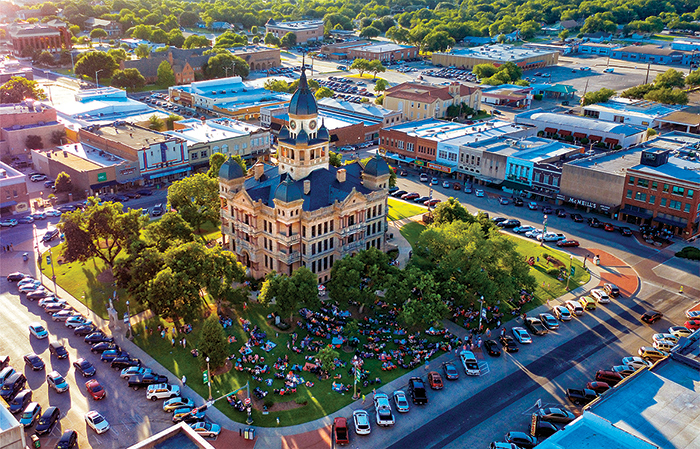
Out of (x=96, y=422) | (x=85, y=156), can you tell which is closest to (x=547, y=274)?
(x=96, y=422)

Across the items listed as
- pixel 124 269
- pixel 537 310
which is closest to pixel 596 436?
pixel 537 310

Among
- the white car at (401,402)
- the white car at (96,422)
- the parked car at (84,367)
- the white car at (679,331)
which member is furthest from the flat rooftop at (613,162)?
the white car at (96,422)

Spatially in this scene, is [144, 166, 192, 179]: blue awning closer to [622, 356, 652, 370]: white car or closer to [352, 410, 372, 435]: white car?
[352, 410, 372, 435]: white car

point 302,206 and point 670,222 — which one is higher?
point 302,206

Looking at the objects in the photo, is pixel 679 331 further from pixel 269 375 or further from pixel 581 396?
pixel 269 375

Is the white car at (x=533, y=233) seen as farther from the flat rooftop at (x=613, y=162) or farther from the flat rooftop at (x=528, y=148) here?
the flat rooftop at (x=528, y=148)

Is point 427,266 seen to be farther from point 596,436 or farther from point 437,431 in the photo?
point 596,436
